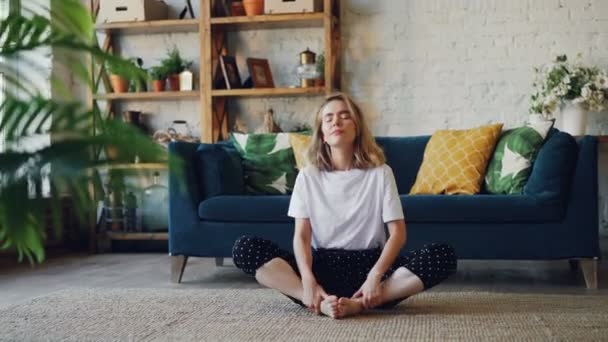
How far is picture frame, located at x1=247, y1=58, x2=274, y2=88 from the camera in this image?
464cm

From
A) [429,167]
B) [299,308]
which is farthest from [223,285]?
[429,167]

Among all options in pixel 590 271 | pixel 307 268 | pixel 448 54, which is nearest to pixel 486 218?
pixel 590 271

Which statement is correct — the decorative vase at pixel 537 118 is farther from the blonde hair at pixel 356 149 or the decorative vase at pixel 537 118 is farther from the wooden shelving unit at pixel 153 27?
the wooden shelving unit at pixel 153 27

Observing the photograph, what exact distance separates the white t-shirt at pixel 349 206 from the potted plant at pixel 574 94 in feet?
6.44

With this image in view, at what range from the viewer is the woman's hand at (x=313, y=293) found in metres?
2.37

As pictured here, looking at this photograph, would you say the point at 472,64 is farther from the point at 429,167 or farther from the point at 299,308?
the point at 299,308

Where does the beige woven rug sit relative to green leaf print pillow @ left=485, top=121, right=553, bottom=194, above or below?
below

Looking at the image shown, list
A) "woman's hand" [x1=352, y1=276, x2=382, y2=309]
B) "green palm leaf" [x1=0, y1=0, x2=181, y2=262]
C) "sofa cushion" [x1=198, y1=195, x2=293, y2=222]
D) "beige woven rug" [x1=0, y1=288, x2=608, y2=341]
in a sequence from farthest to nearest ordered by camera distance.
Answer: "sofa cushion" [x1=198, y1=195, x2=293, y2=222]
"woman's hand" [x1=352, y1=276, x2=382, y2=309]
"beige woven rug" [x1=0, y1=288, x2=608, y2=341]
"green palm leaf" [x1=0, y1=0, x2=181, y2=262]

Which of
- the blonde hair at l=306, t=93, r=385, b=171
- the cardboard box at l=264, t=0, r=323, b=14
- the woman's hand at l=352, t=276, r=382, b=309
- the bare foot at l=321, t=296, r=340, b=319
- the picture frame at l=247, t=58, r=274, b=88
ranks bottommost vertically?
the bare foot at l=321, t=296, r=340, b=319

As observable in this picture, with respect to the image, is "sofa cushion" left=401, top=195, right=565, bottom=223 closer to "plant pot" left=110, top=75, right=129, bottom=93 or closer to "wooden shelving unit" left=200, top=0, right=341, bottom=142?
"wooden shelving unit" left=200, top=0, right=341, bottom=142

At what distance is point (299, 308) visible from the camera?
2.60 m

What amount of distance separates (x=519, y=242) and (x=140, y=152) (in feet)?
9.87

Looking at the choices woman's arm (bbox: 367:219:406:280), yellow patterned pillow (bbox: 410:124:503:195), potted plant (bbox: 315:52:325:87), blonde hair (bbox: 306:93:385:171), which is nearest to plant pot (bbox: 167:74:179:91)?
potted plant (bbox: 315:52:325:87)

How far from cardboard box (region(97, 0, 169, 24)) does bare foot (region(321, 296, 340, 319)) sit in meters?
2.93
